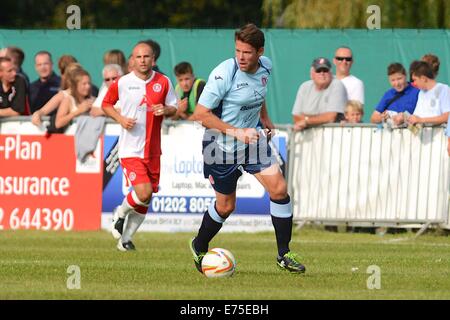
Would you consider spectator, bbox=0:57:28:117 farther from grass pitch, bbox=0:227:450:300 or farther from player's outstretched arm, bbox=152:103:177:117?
player's outstretched arm, bbox=152:103:177:117

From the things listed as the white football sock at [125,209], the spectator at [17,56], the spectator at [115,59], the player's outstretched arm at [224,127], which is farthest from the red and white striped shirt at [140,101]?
the spectator at [17,56]

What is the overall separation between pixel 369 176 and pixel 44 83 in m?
5.52

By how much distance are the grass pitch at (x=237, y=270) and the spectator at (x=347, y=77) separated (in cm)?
220

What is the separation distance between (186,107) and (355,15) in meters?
9.02

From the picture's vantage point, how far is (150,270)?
14250 mm

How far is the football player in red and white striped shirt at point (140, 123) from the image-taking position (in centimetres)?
1738

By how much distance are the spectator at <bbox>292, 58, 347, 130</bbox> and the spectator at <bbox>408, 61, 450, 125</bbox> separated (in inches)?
48.3

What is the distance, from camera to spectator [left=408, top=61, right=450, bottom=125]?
20.2 meters

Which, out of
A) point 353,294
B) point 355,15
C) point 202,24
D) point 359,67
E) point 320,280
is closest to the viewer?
point 353,294

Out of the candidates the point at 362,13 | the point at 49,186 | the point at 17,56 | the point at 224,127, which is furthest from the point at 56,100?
the point at 362,13

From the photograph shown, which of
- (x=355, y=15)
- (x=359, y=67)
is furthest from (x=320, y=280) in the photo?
(x=355, y=15)

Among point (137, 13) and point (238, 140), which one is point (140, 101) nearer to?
point (238, 140)

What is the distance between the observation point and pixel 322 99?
21078 mm
